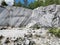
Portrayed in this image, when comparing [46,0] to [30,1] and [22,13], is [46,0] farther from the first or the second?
[22,13]

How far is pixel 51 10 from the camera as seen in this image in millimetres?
8758

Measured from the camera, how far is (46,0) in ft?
35.3

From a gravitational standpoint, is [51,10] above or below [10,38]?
above

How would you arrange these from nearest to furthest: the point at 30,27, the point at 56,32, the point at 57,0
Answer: the point at 56,32 → the point at 30,27 → the point at 57,0

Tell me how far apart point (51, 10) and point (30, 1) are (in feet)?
7.82

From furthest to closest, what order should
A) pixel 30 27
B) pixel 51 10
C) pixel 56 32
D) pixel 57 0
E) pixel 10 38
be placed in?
pixel 57 0 < pixel 51 10 < pixel 30 27 < pixel 56 32 < pixel 10 38

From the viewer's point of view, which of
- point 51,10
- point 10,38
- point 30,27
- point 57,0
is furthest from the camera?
point 57,0

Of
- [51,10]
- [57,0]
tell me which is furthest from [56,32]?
[57,0]

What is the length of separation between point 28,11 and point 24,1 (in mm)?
2055

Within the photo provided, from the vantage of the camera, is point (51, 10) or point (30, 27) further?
point (51, 10)

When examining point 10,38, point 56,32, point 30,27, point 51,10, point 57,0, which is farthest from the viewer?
point 57,0

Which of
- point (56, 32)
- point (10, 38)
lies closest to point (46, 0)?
point (56, 32)

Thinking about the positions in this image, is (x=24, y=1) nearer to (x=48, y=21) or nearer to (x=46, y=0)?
(x=46, y=0)

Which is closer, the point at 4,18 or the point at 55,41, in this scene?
the point at 55,41
